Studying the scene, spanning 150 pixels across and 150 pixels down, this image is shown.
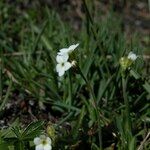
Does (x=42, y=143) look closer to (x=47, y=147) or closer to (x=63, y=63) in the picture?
(x=47, y=147)

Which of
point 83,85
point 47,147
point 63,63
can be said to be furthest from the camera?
point 83,85

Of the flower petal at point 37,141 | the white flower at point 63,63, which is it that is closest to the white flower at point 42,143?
the flower petal at point 37,141

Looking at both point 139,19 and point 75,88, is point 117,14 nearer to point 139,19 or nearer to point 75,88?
point 139,19

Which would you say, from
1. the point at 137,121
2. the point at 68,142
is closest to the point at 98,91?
the point at 137,121

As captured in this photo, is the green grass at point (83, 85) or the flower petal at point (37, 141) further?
the green grass at point (83, 85)

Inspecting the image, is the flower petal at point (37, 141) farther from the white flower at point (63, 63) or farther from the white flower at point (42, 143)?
the white flower at point (63, 63)

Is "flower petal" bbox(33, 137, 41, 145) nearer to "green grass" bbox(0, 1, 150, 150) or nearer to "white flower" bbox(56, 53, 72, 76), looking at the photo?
"green grass" bbox(0, 1, 150, 150)

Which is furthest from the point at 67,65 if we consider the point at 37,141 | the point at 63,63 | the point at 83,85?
the point at 83,85
